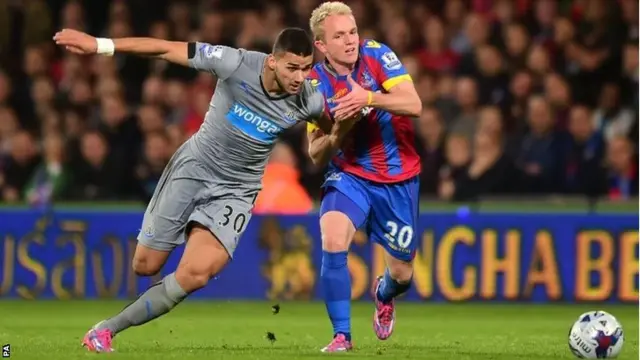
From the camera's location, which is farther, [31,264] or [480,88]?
[480,88]

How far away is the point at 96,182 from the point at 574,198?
5.15 metres

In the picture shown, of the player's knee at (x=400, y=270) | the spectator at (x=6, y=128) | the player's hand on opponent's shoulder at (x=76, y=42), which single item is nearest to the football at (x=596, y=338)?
the player's knee at (x=400, y=270)

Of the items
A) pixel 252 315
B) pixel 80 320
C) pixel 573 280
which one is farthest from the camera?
pixel 573 280

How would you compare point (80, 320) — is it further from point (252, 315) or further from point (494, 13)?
point (494, 13)

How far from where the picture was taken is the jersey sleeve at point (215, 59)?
8.93 m

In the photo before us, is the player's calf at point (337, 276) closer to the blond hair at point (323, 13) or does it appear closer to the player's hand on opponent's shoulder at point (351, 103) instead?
the player's hand on opponent's shoulder at point (351, 103)

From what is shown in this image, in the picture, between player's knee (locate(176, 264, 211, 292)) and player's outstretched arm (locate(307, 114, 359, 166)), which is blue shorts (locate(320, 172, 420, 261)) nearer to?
player's outstretched arm (locate(307, 114, 359, 166))

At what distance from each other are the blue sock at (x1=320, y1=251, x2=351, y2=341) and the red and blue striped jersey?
2.56 feet

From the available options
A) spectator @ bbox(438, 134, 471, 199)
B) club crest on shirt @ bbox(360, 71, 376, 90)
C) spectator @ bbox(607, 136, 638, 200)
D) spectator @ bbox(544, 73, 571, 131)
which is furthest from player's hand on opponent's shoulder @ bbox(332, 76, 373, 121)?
spectator @ bbox(544, 73, 571, 131)

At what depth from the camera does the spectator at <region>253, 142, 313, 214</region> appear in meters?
15.0

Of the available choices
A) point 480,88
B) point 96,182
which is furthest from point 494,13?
point 96,182

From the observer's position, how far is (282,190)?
592 inches

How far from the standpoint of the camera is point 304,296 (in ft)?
48.0

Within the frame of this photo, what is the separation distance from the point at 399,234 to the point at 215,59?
2.05 metres
